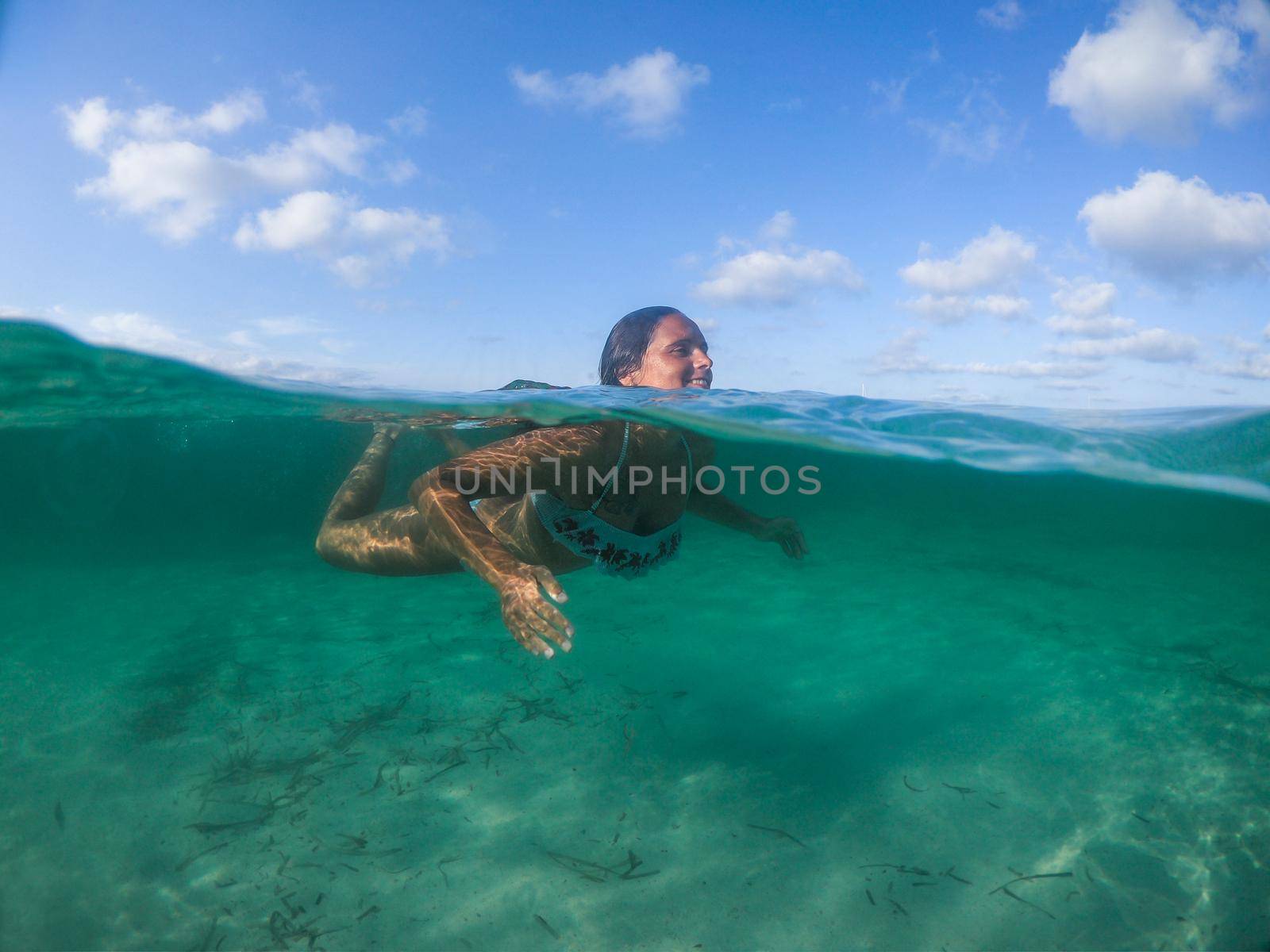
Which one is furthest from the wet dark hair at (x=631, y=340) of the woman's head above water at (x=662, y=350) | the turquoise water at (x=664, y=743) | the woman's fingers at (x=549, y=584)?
the woman's fingers at (x=549, y=584)

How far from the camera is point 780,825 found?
17.0 feet

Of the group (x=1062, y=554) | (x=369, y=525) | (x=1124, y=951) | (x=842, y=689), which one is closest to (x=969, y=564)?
(x=1062, y=554)

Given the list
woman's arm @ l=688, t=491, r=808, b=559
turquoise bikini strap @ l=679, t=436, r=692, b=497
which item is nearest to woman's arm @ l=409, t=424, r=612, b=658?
turquoise bikini strap @ l=679, t=436, r=692, b=497

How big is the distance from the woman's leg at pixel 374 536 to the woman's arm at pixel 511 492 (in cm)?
152

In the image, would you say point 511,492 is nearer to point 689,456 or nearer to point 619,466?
point 619,466

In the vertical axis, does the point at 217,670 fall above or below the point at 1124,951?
below

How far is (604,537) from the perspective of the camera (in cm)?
542

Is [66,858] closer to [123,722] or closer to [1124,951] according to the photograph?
[123,722]

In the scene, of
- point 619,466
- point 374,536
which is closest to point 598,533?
point 619,466

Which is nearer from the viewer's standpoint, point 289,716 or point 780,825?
point 780,825

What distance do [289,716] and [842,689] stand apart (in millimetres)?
7325

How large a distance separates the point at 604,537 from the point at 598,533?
0.28 feet

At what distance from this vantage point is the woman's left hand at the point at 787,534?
21.7ft

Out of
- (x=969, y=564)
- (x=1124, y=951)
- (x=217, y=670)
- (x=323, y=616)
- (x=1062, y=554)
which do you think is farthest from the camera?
(x=1062, y=554)
